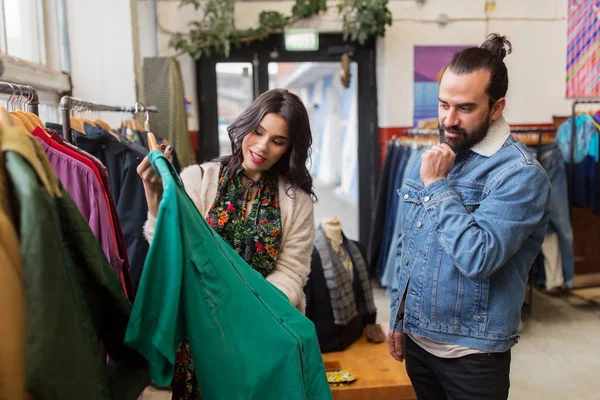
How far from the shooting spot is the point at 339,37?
5180mm

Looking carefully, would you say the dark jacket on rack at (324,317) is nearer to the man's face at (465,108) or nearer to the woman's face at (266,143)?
the woman's face at (266,143)

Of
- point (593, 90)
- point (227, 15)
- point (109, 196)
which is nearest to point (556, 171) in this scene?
point (593, 90)

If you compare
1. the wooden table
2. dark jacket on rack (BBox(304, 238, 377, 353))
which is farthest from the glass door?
the wooden table

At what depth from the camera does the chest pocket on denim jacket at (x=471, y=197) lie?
1498mm

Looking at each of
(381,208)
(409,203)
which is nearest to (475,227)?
(409,203)

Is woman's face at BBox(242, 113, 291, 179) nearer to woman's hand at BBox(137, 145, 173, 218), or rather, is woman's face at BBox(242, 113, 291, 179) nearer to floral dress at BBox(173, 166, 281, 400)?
floral dress at BBox(173, 166, 281, 400)

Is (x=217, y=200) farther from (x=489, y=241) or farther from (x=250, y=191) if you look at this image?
(x=489, y=241)

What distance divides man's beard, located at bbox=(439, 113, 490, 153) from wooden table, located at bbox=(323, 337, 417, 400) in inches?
48.3

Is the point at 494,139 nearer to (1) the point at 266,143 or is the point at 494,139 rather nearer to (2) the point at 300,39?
(1) the point at 266,143

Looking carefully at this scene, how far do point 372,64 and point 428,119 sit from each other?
0.76 meters

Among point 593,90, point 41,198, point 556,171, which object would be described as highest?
point 593,90

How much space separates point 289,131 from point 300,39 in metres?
3.61

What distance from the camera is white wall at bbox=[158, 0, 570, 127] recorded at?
5.18 metres

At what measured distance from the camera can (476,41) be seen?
5312mm
